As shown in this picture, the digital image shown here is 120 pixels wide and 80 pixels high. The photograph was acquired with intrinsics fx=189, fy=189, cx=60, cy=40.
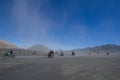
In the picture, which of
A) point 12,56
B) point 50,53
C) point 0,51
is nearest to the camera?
point 12,56

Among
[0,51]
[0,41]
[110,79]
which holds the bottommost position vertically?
Result: [110,79]

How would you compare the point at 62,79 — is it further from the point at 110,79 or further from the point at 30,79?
the point at 110,79

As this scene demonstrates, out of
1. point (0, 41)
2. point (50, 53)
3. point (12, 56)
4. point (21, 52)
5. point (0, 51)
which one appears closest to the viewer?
point (12, 56)

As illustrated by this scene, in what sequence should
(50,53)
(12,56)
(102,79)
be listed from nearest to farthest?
(102,79) < (12,56) < (50,53)

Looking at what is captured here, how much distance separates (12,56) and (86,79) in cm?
3582

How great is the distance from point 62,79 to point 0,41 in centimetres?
17595

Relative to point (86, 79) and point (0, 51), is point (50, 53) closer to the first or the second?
point (0, 51)

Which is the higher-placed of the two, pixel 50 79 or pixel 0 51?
pixel 0 51

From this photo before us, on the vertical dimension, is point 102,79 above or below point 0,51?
below

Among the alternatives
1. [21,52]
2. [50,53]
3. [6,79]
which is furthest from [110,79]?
[21,52]

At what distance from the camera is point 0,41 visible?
177375mm

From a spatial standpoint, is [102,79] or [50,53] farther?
[50,53]

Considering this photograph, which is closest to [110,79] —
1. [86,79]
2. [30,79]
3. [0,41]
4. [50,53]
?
[86,79]

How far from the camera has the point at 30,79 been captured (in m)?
10.5
